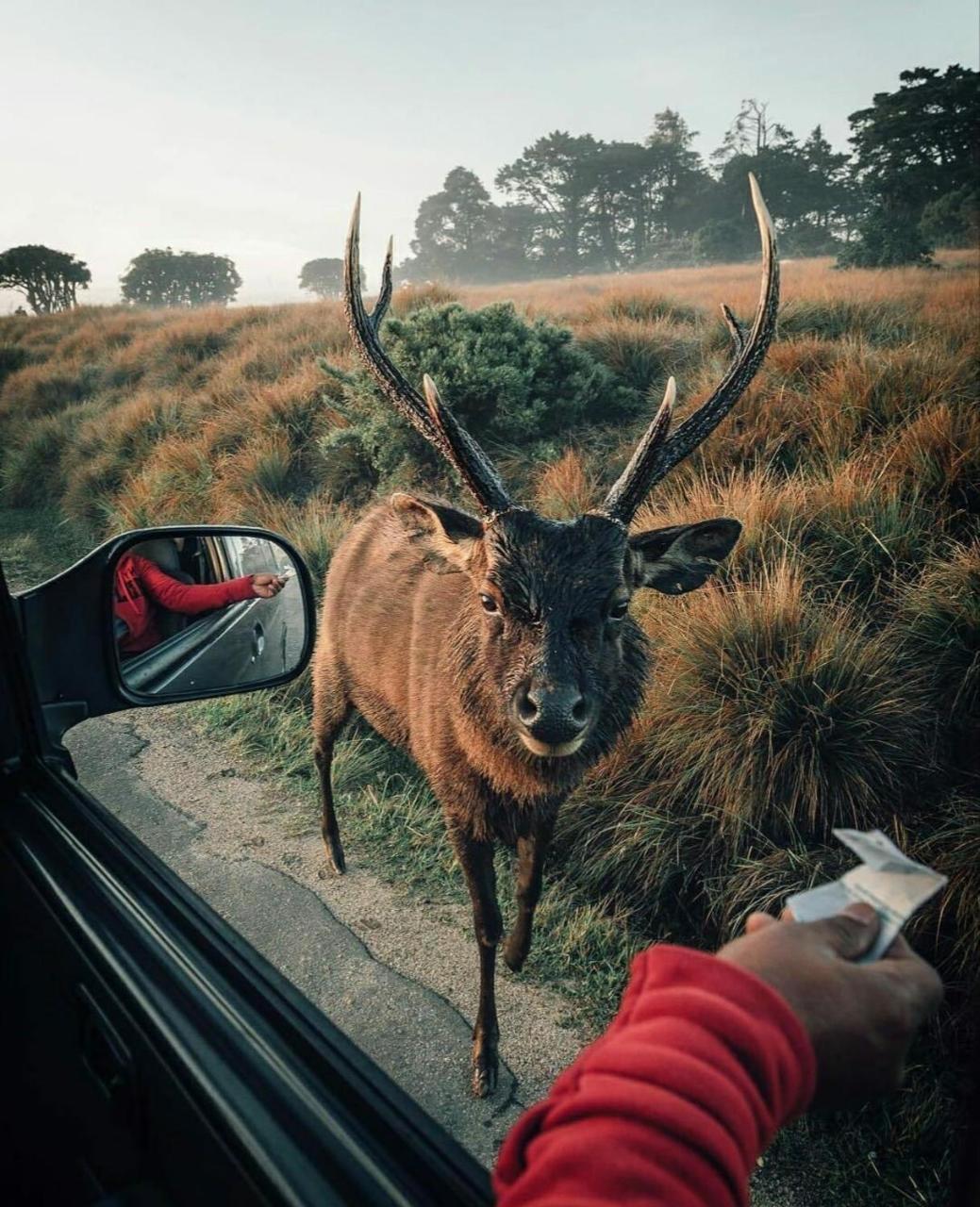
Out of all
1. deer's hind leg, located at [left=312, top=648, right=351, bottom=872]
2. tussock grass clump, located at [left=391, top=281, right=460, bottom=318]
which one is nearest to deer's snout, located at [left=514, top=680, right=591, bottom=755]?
deer's hind leg, located at [left=312, top=648, right=351, bottom=872]

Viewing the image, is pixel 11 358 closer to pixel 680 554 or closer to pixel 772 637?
pixel 680 554

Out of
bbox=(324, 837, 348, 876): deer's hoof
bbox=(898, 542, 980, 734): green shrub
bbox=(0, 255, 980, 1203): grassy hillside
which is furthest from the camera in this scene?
bbox=(324, 837, 348, 876): deer's hoof

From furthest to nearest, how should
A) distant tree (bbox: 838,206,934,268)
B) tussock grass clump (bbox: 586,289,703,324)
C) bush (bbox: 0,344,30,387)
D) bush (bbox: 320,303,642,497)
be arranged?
bush (bbox: 0,344,30,387) → tussock grass clump (bbox: 586,289,703,324) → bush (bbox: 320,303,642,497) → distant tree (bbox: 838,206,934,268)

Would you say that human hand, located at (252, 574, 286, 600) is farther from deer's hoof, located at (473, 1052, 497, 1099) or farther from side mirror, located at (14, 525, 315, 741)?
deer's hoof, located at (473, 1052, 497, 1099)

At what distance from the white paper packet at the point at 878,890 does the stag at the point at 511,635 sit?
111 cm

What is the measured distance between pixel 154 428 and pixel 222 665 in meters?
4.04

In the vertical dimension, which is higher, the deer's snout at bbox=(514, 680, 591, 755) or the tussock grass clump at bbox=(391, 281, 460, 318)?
the tussock grass clump at bbox=(391, 281, 460, 318)

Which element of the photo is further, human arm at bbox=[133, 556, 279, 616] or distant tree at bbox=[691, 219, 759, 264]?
distant tree at bbox=[691, 219, 759, 264]

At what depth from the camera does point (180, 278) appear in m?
5.40

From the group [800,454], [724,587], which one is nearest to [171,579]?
[724,587]

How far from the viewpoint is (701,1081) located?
0.58m

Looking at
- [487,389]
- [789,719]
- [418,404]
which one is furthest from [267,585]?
[487,389]

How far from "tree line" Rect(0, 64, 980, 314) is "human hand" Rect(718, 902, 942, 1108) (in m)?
2.12

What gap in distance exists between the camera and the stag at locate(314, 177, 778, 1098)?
6.66 feet
